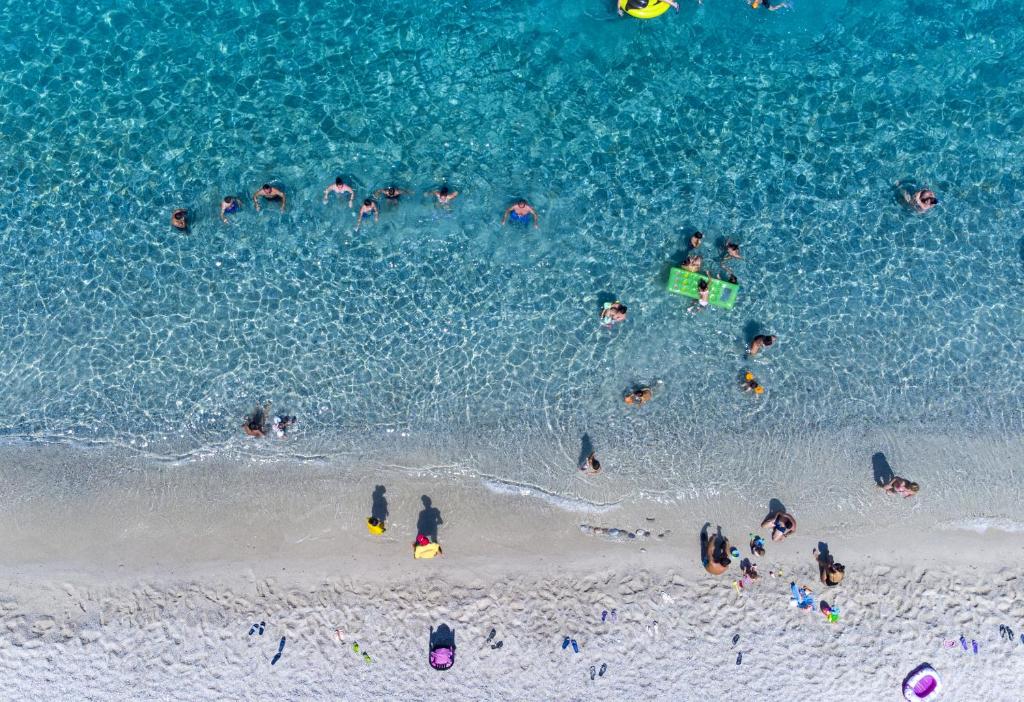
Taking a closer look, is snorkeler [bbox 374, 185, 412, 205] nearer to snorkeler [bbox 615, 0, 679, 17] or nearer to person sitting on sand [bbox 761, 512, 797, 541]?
snorkeler [bbox 615, 0, 679, 17]

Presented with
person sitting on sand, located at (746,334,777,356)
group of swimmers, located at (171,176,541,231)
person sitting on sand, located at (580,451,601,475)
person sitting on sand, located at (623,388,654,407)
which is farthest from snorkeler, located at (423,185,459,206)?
person sitting on sand, located at (746,334,777,356)

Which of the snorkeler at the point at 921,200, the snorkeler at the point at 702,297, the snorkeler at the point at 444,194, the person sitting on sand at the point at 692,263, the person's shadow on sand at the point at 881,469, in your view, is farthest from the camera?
the snorkeler at the point at 444,194

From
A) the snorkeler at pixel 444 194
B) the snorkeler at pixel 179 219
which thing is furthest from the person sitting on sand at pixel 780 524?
the snorkeler at pixel 179 219

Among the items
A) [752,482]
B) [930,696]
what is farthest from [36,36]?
[930,696]

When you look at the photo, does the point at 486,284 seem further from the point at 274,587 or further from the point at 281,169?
the point at 274,587

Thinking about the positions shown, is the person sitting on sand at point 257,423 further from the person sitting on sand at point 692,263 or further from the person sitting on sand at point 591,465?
the person sitting on sand at point 692,263
